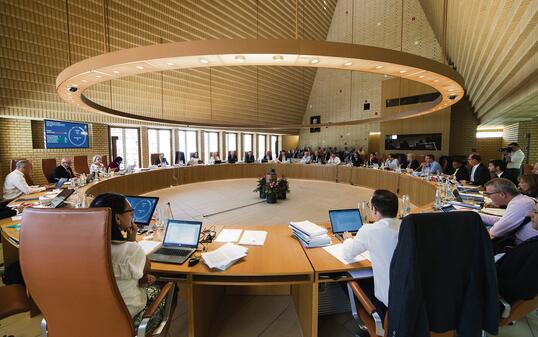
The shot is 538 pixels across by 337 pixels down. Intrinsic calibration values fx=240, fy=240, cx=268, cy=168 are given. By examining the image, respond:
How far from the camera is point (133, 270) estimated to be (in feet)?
4.44

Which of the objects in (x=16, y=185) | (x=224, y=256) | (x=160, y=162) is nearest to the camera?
(x=224, y=256)

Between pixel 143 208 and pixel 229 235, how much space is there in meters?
1.02

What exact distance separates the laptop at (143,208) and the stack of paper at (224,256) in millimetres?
1043

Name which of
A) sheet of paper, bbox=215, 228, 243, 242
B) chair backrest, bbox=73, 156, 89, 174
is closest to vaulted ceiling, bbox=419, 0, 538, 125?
sheet of paper, bbox=215, 228, 243, 242

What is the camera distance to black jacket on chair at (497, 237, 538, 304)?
1530mm

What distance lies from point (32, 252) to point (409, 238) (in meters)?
1.83

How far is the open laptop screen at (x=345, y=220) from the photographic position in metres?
2.44

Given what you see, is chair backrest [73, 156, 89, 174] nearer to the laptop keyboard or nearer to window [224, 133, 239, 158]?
the laptop keyboard

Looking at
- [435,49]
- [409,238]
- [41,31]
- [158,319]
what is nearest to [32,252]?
[158,319]

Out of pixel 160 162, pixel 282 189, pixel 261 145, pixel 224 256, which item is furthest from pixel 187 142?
pixel 224 256

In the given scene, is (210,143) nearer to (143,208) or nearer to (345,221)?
(143,208)

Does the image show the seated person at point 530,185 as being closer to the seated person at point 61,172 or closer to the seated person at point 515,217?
the seated person at point 515,217

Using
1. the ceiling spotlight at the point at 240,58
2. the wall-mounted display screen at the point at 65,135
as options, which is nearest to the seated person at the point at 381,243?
the ceiling spotlight at the point at 240,58

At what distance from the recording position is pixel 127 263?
4.41 feet
